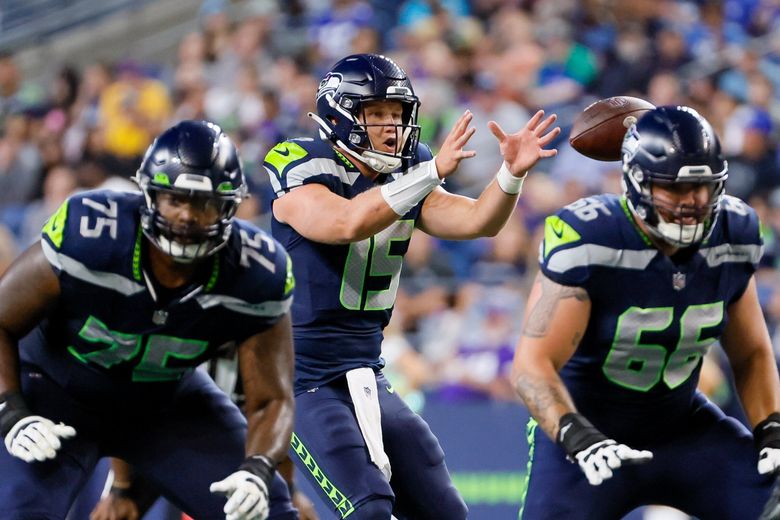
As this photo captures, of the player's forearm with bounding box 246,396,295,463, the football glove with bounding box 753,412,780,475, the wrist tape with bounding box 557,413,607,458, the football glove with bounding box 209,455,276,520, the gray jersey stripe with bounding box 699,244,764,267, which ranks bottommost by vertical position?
the football glove with bounding box 753,412,780,475

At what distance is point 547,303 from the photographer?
436cm

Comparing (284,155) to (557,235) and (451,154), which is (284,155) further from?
(557,235)

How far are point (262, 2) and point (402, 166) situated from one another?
8168mm

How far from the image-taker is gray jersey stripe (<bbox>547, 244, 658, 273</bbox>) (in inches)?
171

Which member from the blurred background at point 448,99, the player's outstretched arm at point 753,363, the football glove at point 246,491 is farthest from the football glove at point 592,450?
the blurred background at point 448,99

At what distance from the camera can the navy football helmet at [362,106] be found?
5066mm

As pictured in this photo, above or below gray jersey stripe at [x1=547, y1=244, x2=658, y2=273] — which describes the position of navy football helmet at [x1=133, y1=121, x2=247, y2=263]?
above

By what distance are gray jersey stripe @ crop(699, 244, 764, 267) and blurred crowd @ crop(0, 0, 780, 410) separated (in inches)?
132

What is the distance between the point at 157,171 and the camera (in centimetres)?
420

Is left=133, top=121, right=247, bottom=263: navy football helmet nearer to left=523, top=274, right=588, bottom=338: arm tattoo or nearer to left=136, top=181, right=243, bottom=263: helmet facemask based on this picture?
left=136, top=181, right=243, bottom=263: helmet facemask

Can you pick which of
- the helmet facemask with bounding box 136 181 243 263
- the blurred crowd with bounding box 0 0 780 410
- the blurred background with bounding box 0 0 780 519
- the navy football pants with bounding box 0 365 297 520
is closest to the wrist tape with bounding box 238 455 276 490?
the navy football pants with bounding box 0 365 297 520

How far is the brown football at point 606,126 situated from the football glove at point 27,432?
2.11 metres

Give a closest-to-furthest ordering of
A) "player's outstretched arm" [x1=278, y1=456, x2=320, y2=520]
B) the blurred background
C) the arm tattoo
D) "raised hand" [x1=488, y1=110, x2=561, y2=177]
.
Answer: the arm tattoo < "raised hand" [x1=488, y1=110, x2=561, y2=177] < "player's outstretched arm" [x1=278, y1=456, x2=320, y2=520] < the blurred background

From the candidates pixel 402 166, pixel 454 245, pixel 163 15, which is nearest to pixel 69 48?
pixel 163 15
